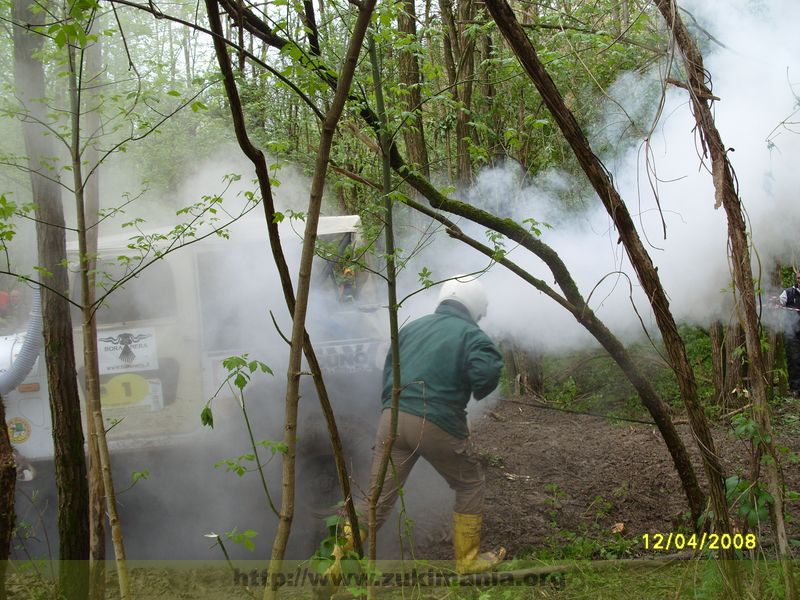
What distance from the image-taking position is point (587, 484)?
5.59m

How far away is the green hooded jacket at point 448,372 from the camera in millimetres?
4367

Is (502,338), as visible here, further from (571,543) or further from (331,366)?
(571,543)

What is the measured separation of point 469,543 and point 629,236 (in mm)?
2425

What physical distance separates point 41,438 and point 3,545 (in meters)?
2.32

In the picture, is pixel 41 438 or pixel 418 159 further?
pixel 418 159

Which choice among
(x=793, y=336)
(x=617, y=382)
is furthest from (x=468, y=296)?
(x=793, y=336)

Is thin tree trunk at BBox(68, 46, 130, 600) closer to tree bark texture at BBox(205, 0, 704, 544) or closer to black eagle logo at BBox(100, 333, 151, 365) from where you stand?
tree bark texture at BBox(205, 0, 704, 544)

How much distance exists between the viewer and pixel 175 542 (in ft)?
17.4

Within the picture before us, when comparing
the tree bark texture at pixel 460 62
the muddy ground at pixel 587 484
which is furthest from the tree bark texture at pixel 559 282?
the tree bark texture at pixel 460 62

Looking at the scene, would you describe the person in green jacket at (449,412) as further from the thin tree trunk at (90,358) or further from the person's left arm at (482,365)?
the thin tree trunk at (90,358)

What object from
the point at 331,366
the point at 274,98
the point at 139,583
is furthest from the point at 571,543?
the point at 274,98

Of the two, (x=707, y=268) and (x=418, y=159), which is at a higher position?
(x=418, y=159)

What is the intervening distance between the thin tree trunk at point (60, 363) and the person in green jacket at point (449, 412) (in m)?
1.79

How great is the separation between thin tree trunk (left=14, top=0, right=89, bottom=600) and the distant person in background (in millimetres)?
7862
